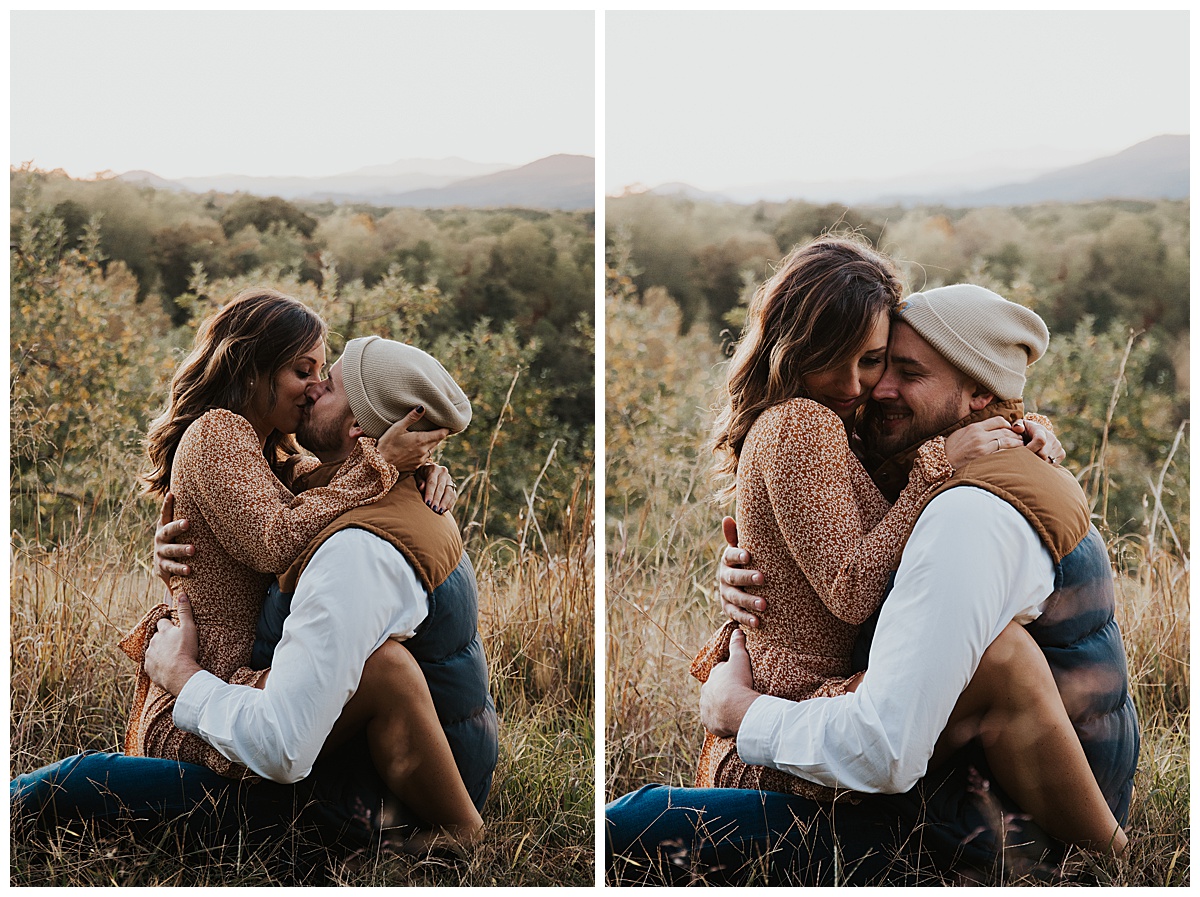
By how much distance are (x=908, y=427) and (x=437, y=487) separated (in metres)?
1.23

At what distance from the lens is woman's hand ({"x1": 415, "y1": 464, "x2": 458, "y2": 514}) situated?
3236mm

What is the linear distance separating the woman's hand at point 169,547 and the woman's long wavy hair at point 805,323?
1.46m

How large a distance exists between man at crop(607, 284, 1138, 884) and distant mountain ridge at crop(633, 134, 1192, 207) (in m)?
0.41

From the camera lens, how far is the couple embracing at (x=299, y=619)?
3104mm

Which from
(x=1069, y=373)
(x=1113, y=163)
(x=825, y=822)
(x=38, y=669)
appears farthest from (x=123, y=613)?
(x=1113, y=163)

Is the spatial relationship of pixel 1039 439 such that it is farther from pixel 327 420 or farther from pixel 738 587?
pixel 327 420

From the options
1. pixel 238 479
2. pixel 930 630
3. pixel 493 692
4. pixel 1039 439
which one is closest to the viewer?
pixel 930 630

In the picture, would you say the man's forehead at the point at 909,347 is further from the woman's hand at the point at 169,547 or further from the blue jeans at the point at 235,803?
the woman's hand at the point at 169,547

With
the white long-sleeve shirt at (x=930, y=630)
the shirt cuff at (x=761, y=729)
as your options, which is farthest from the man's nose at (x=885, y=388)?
the shirt cuff at (x=761, y=729)

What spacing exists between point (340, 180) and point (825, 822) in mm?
2187

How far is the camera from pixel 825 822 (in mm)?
3137

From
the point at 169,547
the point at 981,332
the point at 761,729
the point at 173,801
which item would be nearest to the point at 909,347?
the point at 981,332

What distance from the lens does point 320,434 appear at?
323cm

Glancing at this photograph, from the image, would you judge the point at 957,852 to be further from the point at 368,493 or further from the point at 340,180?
the point at 340,180
